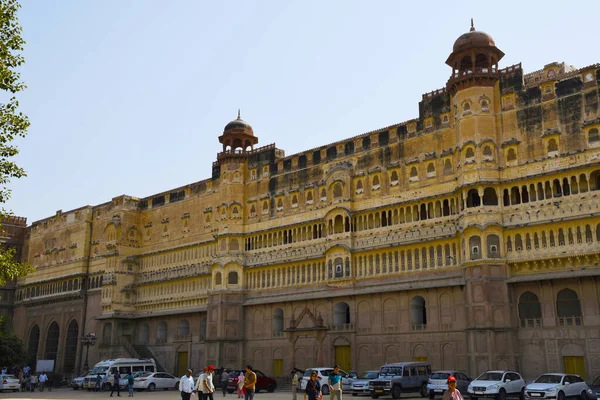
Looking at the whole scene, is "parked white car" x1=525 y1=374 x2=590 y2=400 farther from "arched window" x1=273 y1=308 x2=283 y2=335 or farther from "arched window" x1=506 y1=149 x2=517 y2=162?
"arched window" x1=273 y1=308 x2=283 y2=335

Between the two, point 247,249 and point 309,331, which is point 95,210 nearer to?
point 247,249

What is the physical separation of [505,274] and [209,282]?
2470 cm

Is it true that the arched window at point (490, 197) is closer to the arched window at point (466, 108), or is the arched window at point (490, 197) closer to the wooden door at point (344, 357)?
the arched window at point (466, 108)

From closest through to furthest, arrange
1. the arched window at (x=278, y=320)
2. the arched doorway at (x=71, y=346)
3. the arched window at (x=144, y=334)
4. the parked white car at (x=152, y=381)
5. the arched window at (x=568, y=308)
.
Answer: the arched window at (x=568, y=308) < the parked white car at (x=152, y=381) < the arched window at (x=278, y=320) < the arched window at (x=144, y=334) < the arched doorway at (x=71, y=346)

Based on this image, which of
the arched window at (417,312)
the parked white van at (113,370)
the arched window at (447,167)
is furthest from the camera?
the parked white van at (113,370)

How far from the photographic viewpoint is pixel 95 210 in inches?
2515

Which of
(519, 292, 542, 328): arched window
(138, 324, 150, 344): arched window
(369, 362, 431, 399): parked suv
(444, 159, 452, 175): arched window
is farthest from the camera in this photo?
(138, 324, 150, 344): arched window

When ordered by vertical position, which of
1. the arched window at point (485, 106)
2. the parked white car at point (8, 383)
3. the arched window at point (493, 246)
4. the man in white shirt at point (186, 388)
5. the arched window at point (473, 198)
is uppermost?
the arched window at point (485, 106)

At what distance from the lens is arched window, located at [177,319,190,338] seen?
5309 centimetres

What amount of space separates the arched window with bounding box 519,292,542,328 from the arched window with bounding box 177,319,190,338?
28.5 metres

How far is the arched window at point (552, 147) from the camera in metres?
34.8

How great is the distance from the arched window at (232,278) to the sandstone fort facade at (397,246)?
0.11m

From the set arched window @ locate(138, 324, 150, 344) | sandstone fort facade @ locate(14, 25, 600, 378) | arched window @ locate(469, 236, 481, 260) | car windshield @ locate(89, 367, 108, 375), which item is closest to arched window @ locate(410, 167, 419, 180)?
sandstone fort facade @ locate(14, 25, 600, 378)

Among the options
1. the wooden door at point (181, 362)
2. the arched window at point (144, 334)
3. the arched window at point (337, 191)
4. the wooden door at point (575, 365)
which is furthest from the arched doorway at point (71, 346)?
the wooden door at point (575, 365)
